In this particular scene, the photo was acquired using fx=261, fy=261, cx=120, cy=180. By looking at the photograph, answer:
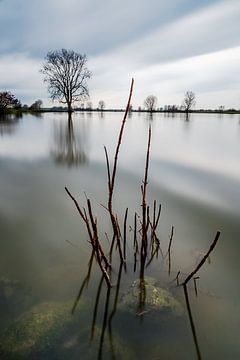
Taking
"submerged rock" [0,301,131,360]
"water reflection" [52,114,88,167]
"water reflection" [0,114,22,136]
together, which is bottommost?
"submerged rock" [0,301,131,360]

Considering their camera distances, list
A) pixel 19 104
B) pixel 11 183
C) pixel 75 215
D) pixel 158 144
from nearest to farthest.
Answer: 1. pixel 75 215
2. pixel 11 183
3. pixel 158 144
4. pixel 19 104

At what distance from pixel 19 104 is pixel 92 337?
4979 centimetres

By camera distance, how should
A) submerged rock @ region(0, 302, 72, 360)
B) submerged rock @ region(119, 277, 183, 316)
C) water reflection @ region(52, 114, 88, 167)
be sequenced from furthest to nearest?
water reflection @ region(52, 114, 88, 167) → submerged rock @ region(119, 277, 183, 316) → submerged rock @ region(0, 302, 72, 360)

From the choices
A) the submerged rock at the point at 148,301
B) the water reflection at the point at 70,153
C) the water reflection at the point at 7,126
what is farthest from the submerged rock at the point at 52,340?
the water reflection at the point at 7,126

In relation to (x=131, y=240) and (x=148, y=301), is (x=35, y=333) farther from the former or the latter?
(x=131, y=240)

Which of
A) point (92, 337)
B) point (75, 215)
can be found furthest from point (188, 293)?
point (75, 215)

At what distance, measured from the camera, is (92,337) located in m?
2.01

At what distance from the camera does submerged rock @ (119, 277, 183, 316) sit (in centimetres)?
221

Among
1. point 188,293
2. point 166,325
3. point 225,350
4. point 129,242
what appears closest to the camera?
point 225,350

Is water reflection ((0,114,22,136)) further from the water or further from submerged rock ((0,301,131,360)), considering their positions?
submerged rock ((0,301,131,360))

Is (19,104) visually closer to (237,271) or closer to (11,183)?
(11,183)

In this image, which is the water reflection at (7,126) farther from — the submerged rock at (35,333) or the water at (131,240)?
the submerged rock at (35,333)

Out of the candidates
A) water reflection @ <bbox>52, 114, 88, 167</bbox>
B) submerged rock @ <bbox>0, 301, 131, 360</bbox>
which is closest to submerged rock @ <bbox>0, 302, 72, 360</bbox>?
submerged rock @ <bbox>0, 301, 131, 360</bbox>

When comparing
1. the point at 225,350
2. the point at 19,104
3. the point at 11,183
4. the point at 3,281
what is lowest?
the point at 225,350
